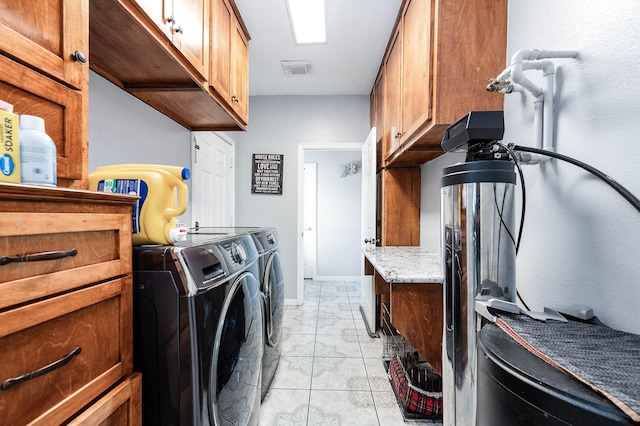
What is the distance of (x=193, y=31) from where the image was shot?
132cm

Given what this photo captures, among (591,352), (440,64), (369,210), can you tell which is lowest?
(591,352)

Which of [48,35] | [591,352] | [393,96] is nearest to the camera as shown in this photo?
[591,352]

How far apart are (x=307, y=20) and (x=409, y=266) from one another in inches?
74.5

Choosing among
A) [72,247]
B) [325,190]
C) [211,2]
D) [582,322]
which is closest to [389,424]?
[582,322]

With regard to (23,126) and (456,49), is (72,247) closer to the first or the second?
(23,126)

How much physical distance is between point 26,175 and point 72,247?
175mm

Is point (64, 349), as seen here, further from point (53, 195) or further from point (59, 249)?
point (53, 195)

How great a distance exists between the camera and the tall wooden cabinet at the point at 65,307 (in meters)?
0.47

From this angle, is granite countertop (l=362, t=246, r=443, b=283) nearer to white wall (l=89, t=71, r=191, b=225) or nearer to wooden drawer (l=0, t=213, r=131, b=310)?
wooden drawer (l=0, t=213, r=131, b=310)

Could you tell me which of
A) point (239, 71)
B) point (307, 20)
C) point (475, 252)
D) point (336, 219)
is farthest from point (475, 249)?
point (336, 219)

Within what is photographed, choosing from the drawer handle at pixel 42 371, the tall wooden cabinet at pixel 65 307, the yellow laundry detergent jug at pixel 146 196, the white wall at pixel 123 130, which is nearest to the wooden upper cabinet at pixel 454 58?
the yellow laundry detergent jug at pixel 146 196

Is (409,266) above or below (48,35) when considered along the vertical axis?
below

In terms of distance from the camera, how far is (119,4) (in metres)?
0.88

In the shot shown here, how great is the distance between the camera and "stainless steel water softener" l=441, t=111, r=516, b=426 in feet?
2.41
